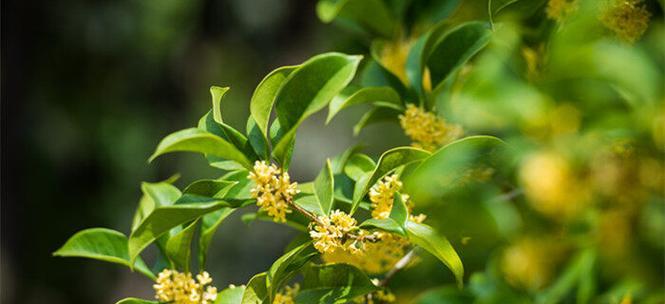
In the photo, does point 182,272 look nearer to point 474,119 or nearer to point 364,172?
point 364,172

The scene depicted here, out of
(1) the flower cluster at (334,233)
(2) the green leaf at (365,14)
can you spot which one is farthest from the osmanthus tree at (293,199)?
(2) the green leaf at (365,14)

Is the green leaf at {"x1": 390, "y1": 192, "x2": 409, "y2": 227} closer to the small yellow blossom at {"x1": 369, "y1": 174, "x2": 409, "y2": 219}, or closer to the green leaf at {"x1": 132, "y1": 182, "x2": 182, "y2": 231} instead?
the small yellow blossom at {"x1": 369, "y1": 174, "x2": 409, "y2": 219}

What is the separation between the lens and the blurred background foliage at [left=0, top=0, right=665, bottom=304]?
0.46 metres

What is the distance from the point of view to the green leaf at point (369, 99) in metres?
0.94

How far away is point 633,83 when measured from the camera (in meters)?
0.46

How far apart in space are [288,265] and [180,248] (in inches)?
6.4

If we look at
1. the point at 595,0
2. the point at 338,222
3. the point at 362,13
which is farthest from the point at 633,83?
the point at 362,13

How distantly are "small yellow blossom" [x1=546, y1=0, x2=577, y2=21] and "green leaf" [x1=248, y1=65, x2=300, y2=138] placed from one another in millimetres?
367

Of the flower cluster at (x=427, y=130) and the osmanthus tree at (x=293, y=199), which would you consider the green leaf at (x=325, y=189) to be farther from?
the flower cluster at (x=427, y=130)

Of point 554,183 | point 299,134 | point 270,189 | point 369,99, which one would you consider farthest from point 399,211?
point 299,134

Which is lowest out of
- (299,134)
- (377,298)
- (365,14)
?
(377,298)

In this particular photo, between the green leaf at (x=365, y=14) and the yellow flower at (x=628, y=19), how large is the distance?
42 centimetres

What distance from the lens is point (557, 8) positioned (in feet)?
3.40

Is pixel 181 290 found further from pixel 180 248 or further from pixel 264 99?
pixel 264 99
